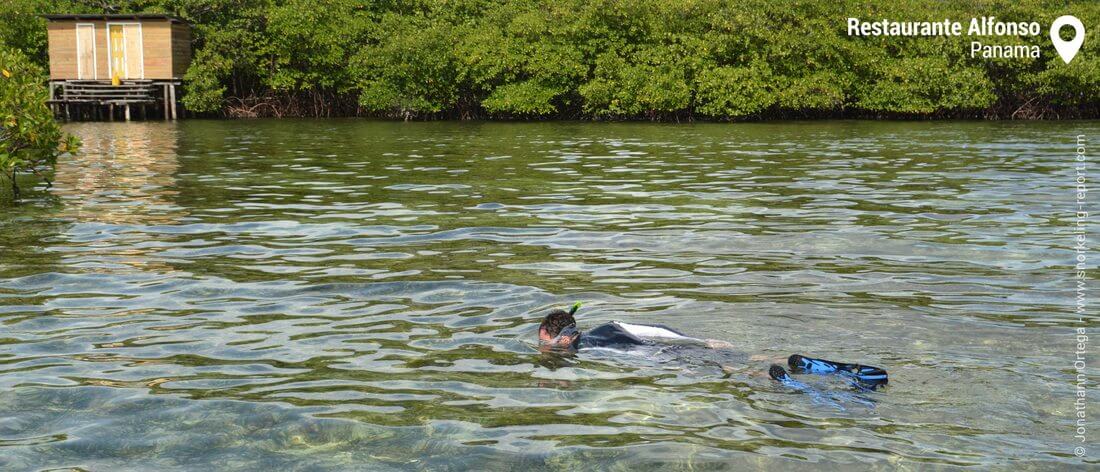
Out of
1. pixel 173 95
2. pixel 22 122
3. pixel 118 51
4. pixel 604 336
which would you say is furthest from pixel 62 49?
pixel 604 336

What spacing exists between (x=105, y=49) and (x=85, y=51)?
771mm

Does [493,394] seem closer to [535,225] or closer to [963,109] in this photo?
[535,225]

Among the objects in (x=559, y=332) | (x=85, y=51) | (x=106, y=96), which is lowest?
(x=559, y=332)

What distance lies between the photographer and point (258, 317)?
9.75m

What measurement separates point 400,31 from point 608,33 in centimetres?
956

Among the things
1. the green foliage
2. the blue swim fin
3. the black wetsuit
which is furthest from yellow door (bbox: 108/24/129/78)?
the blue swim fin

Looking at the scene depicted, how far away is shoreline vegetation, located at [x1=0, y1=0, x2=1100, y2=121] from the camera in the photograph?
42.2 meters

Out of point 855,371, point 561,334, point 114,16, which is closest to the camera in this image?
point 855,371

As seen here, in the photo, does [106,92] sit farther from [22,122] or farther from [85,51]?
[22,122]

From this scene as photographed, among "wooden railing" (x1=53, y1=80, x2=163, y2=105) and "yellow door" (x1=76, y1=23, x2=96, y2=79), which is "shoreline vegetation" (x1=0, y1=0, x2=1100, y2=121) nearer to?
"wooden railing" (x1=53, y1=80, x2=163, y2=105)

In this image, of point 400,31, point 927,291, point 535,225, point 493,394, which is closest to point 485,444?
point 493,394

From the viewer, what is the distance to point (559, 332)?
8.52m

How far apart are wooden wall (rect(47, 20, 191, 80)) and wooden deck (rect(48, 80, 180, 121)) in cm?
40

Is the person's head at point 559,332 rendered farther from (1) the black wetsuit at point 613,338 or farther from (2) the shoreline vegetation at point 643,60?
(2) the shoreline vegetation at point 643,60
